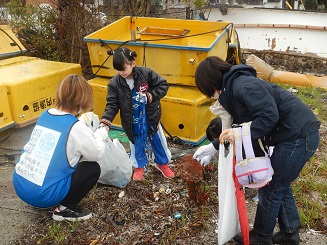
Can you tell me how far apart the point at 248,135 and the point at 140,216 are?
1.26 meters

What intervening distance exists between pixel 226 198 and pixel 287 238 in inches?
24.8

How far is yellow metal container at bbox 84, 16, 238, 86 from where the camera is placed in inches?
186

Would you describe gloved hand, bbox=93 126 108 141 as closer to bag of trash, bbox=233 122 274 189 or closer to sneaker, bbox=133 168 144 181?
sneaker, bbox=133 168 144 181

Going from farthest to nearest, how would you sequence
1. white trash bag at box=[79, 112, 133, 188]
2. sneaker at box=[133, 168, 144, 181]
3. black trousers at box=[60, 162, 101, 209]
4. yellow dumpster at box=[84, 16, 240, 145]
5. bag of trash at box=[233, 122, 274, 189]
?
yellow dumpster at box=[84, 16, 240, 145] < sneaker at box=[133, 168, 144, 181] < white trash bag at box=[79, 112, 133, 188] < black trousers at box=[60, 162, 101, 209] < bag of trash at box=[233, 122, 274, 189]

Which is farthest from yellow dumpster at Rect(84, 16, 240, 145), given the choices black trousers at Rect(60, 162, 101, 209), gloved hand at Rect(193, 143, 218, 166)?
black trousers at Rect(60, 162, 101, 209)

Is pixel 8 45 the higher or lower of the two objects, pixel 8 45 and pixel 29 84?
the higher

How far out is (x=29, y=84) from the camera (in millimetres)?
4574

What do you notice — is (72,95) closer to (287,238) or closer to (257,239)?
(257,239)

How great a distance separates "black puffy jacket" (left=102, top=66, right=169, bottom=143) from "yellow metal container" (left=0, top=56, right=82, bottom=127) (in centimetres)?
152

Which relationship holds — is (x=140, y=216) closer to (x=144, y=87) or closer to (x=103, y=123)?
(x=103, y=123)

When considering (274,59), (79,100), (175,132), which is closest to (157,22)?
(175,132)

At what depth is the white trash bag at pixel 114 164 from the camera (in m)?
3.24

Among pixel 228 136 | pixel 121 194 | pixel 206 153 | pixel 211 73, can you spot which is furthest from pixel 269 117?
pixel 121 194

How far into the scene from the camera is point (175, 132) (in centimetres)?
477
